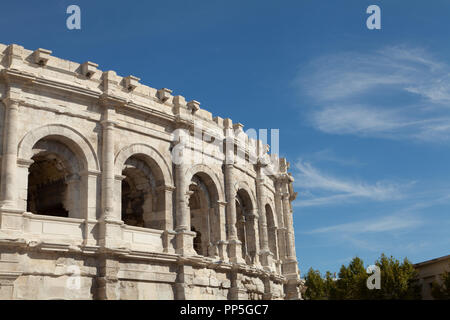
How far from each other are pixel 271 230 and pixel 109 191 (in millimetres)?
11621

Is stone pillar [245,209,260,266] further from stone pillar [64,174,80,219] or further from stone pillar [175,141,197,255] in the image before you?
stone pillar [64,174,80,219]

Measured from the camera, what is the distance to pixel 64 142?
59.6 feet

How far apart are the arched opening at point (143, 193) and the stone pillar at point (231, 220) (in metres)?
3.49

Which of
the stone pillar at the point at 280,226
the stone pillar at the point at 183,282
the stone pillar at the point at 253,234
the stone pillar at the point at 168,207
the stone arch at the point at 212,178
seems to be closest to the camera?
the stone pillar at the point at 183,282

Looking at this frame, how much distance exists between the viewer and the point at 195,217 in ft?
75.2

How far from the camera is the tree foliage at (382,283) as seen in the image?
35.6 m

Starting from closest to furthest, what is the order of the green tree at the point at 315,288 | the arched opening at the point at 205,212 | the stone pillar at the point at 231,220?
the stone pillar at the point at 231,220 < the arched opening at the point at 205,212 < the green tree at the point at 315,288

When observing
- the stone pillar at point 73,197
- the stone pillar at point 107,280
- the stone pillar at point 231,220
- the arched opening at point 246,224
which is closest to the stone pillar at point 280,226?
the arched opening at point 246,224

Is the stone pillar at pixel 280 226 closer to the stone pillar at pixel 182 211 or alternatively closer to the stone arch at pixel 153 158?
the stone pillar at pixel 182 211

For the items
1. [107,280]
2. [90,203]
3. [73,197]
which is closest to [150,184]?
[90,203]

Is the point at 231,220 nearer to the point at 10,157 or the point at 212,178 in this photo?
the point at 212,178

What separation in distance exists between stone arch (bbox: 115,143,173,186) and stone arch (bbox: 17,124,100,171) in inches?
46.7
